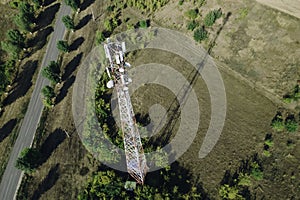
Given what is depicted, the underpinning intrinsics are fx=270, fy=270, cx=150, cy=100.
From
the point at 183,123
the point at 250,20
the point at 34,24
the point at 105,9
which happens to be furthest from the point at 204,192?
the point at 34,24

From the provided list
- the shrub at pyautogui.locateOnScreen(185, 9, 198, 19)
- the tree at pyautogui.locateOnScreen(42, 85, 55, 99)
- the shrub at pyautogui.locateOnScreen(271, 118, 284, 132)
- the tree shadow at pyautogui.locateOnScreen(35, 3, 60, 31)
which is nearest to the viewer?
the shrub at pyautogui.locateOnScreen(271, 118, 284, 132)

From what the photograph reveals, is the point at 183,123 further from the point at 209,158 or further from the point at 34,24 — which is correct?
the point at 34,24

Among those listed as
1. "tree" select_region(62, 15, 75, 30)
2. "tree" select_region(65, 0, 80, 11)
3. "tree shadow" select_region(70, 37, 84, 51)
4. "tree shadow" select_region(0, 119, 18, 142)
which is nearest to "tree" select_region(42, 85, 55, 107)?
"tree shadow" select_region(0, 119, 18, 142)

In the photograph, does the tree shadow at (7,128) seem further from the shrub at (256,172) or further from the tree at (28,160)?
the shrub at (256,172)

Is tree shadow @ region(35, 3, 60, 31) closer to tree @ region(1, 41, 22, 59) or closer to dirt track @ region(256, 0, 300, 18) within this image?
tree @ region(1, 41, 22, 59)

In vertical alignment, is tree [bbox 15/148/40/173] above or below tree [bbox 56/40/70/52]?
below

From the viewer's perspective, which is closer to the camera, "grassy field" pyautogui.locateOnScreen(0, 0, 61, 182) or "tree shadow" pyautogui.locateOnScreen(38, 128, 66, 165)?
"tree shadow" pyautogui.locateOnScreen(38, 128, 66, 165)

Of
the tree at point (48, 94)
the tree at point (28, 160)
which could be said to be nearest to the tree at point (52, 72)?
the tree at point (48, 94)

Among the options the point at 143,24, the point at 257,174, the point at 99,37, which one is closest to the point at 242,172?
the point at 257,174
